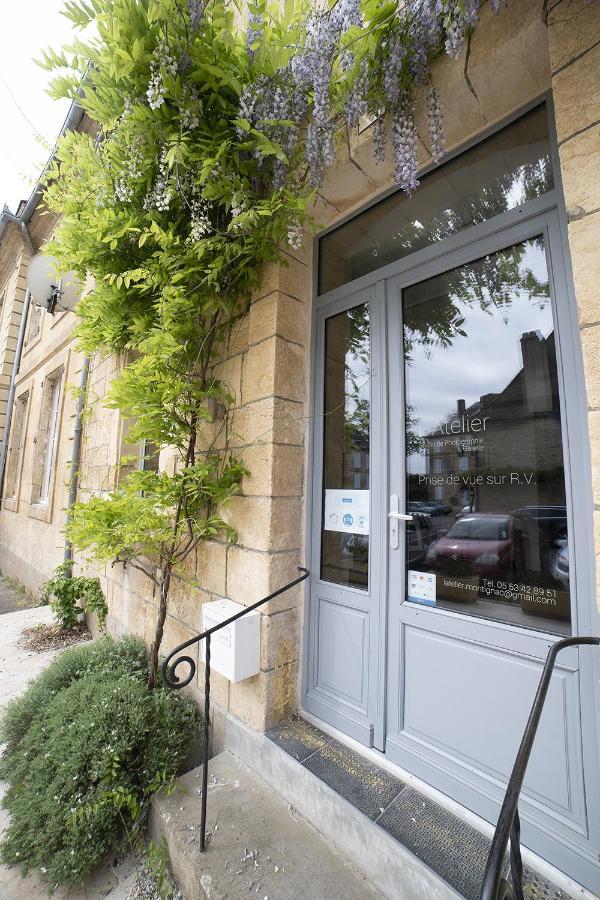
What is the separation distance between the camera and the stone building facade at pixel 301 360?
3.44 feet

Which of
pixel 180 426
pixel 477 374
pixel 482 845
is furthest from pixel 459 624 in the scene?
pixel 180 426

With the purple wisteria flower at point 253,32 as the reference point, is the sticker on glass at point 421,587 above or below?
below

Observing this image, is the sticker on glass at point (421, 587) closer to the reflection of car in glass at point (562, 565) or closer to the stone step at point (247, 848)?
the reflection of car in glass at point (562, 565)

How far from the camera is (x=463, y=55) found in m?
1.37

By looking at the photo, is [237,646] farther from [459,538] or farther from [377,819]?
[459,538]

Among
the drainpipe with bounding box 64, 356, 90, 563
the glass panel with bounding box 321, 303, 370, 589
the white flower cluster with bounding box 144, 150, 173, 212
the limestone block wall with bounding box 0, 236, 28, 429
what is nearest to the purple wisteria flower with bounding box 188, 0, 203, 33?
the white flower cluster with bounding box 144, 150, 173, 212

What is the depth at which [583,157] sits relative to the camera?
1043 millimetres

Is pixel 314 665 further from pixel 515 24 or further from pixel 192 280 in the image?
pixel 515 24

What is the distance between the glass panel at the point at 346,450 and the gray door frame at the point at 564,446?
5 cm

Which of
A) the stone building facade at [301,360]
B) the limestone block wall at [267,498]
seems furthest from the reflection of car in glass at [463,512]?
the limestone block wall at [267,498]

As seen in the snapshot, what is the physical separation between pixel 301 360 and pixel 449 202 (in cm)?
98

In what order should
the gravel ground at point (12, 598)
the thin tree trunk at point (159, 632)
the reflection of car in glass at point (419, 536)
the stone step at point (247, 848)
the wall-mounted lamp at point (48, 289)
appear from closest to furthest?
the stone step at point (247, 848) < the reflection of car in glass at point (419, 536) < the thin tree trunk at point (159, 632) < the wall-mounted lamp at point (48, 289) < the gravel ground at point (12, 598)

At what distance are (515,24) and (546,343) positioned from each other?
1.02 metres

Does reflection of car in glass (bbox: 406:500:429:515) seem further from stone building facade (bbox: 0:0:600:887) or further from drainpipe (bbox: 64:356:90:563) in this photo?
drainpipe (bbox: 64:356:90:563)
